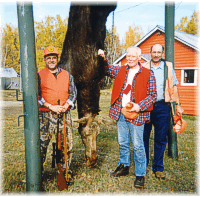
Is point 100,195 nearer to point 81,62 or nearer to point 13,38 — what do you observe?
point 81,62

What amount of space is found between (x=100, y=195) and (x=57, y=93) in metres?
1.74

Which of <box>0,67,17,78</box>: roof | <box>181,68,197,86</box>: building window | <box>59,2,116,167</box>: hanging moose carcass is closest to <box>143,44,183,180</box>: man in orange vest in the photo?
<box>59,2,116,167</box>: hanging moose carcass

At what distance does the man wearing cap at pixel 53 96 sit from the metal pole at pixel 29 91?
560mm

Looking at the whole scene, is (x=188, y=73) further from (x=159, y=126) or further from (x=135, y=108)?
(x=135, y=108)

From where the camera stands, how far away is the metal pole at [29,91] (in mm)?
2736

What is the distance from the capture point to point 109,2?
4.01 metres

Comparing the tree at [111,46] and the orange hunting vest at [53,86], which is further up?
the tree at [111,46]

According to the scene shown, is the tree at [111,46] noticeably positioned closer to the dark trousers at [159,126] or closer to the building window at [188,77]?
the building window at [188,77]

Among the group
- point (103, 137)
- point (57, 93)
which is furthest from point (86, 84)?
point (103, 137)

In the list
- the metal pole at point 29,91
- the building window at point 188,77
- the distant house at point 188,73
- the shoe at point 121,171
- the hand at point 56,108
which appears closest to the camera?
the metal pole at point 29,91

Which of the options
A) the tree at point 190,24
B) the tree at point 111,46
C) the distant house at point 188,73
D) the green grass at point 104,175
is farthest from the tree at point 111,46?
the green grass at point 104,175

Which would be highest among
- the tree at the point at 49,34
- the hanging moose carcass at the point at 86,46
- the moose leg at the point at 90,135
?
the tree at the point at 49,34

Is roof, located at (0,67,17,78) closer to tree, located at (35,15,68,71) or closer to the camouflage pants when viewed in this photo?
tree, located at (35,15,68,71)

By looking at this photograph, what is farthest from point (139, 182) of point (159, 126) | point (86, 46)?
point (86, 46)
